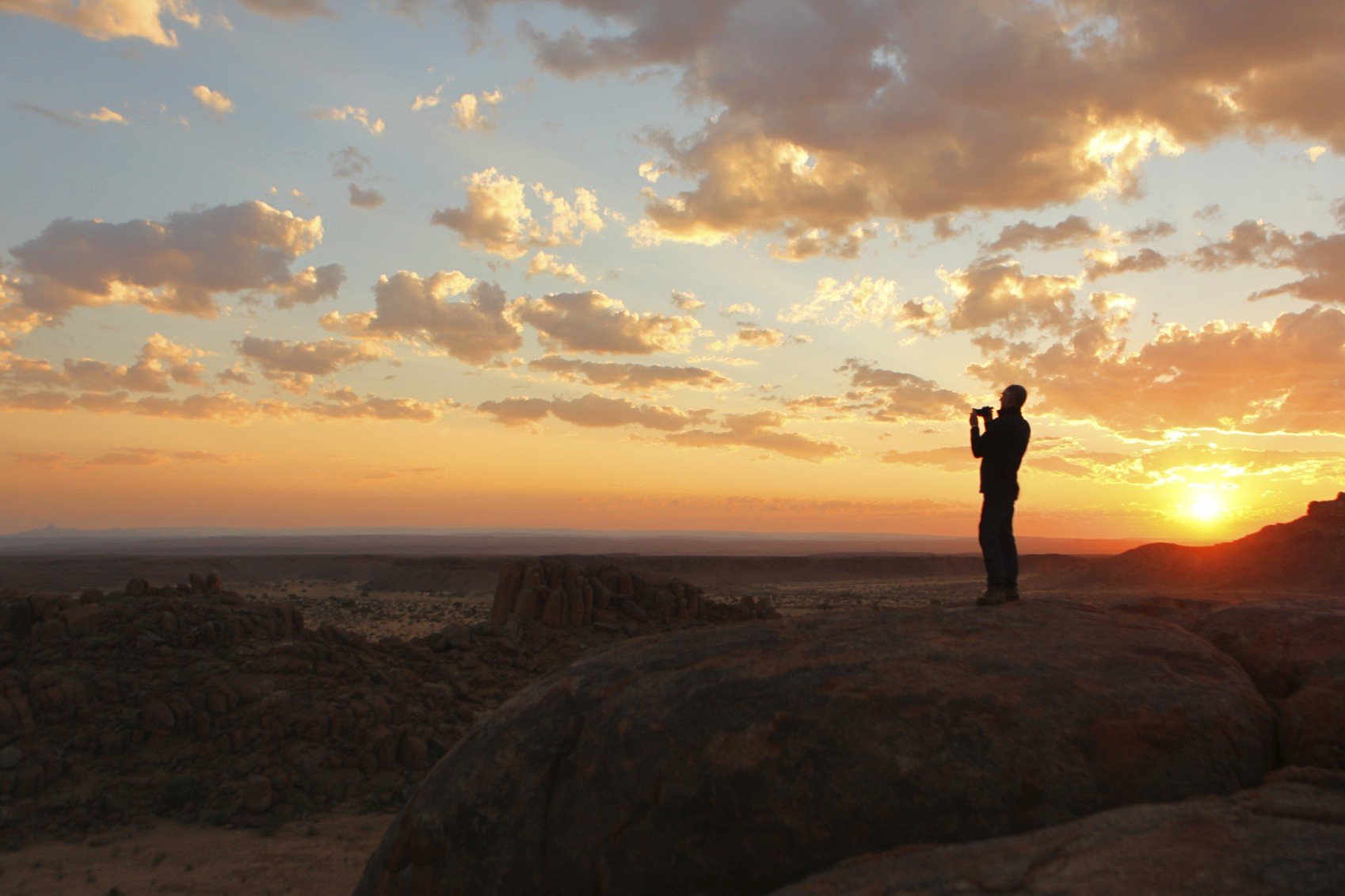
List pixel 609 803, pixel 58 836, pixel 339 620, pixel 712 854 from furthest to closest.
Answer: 1. pixel 339 620
2. pixel 58 836
3. pixel 609 803
4. pixel 712 854

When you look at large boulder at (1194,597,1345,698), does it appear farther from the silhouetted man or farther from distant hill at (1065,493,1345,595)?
distant hill at (1065,493,1345,595)

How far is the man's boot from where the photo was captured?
7.51 metres

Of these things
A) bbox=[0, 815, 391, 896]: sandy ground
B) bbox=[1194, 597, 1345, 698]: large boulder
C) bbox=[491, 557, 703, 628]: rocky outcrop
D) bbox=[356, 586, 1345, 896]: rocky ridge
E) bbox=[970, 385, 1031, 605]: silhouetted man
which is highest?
bbox=[970, 385, 1031, 605]: silhouetted man

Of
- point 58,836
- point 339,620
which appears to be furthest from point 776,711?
point 339,620

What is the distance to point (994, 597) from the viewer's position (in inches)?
303

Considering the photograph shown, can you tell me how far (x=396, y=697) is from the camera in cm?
1398

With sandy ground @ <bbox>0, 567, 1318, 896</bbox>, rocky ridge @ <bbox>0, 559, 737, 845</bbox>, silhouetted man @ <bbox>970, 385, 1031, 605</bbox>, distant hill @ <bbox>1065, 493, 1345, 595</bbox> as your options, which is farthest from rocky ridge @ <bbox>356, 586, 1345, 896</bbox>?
distant hill @ <bbox>1065, 493, 1345, 595</bbox>

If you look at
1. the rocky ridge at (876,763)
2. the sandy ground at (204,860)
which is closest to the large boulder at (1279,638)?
the rocky ridge at (876,763)

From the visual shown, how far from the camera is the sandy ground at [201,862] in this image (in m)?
8.95

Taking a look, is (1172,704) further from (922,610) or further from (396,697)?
(396,697)

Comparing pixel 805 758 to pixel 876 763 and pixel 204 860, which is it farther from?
pixel 204 860

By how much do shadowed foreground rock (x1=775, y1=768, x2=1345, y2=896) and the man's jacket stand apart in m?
4.38

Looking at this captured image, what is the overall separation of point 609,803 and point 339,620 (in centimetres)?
3447

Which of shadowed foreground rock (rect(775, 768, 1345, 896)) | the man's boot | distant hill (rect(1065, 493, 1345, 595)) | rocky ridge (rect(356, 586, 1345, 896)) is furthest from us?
distant hill (rect(1065, 493, 1345, 595))
